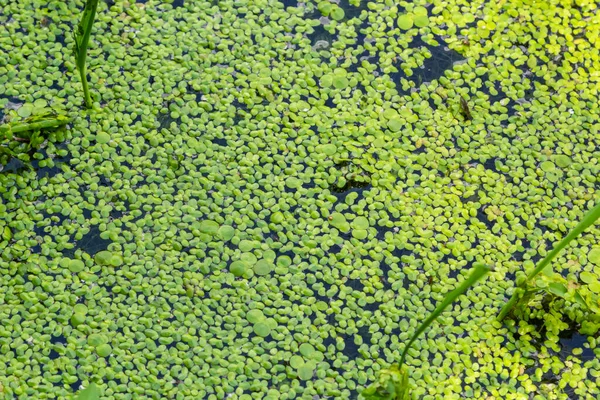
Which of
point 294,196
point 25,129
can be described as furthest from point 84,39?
point 294,196

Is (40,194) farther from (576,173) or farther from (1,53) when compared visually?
(576,173)

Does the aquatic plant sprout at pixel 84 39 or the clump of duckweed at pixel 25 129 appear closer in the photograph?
the aquatic plant sprout at pixel 84 39

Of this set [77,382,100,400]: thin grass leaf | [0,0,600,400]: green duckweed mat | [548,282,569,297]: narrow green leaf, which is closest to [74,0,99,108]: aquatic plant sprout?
[0,0,600,400]: green duckweed mat

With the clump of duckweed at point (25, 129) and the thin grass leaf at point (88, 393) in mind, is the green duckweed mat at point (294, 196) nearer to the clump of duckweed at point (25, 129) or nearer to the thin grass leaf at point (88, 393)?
the clump of duckweed at point (25, 129)

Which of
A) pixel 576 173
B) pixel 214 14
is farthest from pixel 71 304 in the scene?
pixel 576 173

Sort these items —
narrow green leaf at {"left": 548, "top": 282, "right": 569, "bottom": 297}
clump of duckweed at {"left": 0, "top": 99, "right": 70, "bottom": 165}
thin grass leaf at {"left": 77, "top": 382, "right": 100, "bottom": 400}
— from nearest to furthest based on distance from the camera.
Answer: thin grass leaf at {"left": 77, "top": 382, "right": 100, "bottom": 400} → narrow green leaf at {"left": 548, "top": 282, "right": 569, "bottom": 297} → clump of duckweed at {"left": 0, "top": 99, "right": 70, "bottom": 165}

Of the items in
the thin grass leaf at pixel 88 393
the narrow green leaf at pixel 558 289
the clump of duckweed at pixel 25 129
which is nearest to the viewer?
the thin grass leaf at pixel 88 393

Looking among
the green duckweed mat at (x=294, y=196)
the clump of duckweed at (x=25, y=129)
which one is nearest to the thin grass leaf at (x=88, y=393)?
the green duckweed mat at (x=294, y=196)

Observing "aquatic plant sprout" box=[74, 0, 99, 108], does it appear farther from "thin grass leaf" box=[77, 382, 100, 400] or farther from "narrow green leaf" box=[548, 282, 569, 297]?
"narrow green leaf" box=[548, 282, 569, 297]
